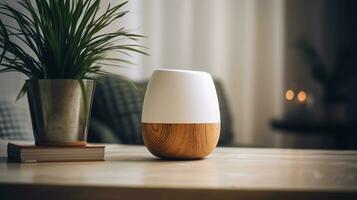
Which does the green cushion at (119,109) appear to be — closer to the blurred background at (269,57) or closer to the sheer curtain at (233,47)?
the blurred background at (269,57)

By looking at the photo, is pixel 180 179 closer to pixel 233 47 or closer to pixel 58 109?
pixel 58 109

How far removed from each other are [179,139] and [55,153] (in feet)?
0.67

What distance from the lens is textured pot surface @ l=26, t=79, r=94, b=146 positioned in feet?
2.99

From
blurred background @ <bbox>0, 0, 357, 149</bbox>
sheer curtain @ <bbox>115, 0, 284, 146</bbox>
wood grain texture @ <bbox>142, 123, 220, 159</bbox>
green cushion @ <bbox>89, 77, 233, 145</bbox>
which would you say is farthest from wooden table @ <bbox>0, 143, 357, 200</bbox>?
sheer curtain @ <bbox>115, 0, 284, 146</bbox>

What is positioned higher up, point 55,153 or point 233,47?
point 233,47

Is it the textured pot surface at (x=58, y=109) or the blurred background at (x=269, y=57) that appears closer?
the textured pot surface at (x=58, y=109)

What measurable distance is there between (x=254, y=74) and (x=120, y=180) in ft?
9.36

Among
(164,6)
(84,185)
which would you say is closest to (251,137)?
(164,6)

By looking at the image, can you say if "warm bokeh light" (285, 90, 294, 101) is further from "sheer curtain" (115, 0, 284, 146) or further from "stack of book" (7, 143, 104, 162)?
"stack of book" (7, 143, 104, 162)

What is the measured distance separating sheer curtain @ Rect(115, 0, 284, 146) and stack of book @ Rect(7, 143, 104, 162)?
213cm

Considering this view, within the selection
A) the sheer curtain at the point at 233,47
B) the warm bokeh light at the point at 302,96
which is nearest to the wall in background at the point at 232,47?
the sheer curtain at the point at 233,47

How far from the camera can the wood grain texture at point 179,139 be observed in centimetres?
93

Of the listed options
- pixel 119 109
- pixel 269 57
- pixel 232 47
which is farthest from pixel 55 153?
pixel 269 57

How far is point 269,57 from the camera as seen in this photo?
11.5 feet
